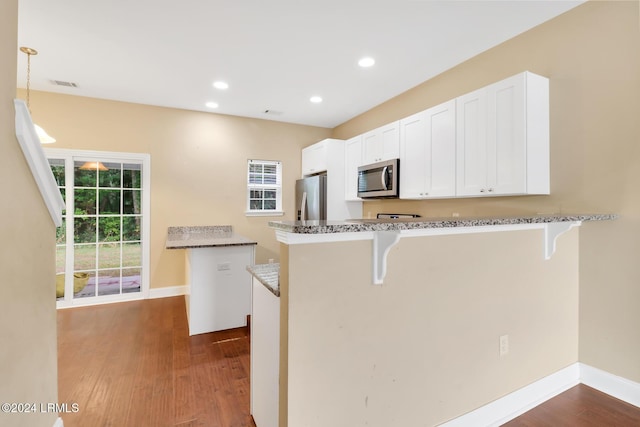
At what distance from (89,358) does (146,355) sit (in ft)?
1.48

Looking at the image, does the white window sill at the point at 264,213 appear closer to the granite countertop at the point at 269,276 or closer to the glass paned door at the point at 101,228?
the glass paned door at the point at 101,228

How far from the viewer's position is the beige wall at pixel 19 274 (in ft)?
3.71

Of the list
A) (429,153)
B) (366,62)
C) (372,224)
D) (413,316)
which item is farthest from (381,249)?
(366,62)

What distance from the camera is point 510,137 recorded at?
7.19 feet

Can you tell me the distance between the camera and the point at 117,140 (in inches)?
158

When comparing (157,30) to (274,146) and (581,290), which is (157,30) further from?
(581,290)

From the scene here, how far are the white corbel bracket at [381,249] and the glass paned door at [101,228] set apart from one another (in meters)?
3.95

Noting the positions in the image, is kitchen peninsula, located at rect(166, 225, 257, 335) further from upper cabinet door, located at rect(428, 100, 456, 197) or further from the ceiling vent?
the ceiling vent

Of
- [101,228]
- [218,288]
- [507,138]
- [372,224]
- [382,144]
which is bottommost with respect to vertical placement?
[218,288]

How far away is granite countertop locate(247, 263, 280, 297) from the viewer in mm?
1291

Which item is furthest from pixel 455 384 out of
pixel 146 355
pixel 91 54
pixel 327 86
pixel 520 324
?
pixel 91 54

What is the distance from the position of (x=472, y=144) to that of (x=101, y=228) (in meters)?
4.61

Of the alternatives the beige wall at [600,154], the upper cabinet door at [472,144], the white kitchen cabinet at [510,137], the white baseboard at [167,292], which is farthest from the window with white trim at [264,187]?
the beige wall at [600,154]

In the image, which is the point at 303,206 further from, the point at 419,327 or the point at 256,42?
the point at 419,327
